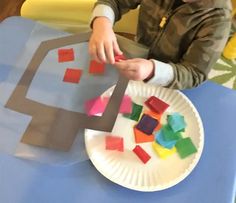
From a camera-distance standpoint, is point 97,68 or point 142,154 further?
point 97,68

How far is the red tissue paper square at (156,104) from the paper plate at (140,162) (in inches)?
0.4

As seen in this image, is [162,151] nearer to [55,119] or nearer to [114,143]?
[114,143]

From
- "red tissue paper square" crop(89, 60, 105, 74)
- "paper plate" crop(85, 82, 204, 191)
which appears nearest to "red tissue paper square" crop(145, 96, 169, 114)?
"paper plate" crop(85, 82, 204, 191)

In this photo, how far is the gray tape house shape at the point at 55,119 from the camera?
1.90 feet

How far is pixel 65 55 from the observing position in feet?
2.26

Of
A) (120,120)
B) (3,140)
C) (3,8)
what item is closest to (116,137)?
(120,120)

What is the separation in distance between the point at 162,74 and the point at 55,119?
199mm

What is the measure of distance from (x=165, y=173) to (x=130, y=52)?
257 mm

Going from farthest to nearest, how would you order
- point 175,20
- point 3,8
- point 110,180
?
point 3,8, point 175,20, point 110,180

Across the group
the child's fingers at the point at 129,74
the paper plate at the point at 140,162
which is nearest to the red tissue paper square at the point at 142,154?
the paper plate at the point at 140,162

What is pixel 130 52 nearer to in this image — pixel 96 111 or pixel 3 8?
pixel 96 111

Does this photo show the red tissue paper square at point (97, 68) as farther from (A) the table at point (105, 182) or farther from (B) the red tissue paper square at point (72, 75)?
(A) the table at point (105, 182)

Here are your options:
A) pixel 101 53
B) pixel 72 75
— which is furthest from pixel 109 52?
pixel 72 75

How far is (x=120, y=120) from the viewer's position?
23.6 inches
